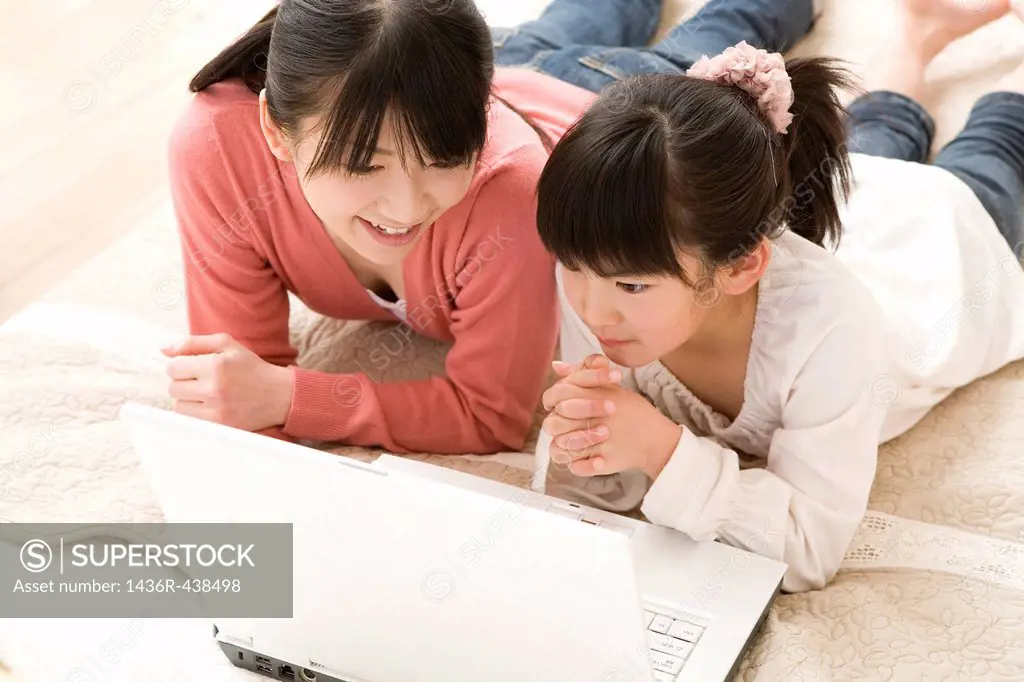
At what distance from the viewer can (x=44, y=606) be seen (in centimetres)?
114

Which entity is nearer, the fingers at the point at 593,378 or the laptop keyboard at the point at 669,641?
the laptop keyboard at the point at 669,641

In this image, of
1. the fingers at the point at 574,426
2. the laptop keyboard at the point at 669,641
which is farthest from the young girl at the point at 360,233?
the laptop keyboard at the point at 669,641

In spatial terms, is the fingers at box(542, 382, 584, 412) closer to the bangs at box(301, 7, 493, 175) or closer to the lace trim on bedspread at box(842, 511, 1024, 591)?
the bangs at box(301, 7, 493, 175)

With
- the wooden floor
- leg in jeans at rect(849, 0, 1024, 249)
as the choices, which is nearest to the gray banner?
the wooden floor

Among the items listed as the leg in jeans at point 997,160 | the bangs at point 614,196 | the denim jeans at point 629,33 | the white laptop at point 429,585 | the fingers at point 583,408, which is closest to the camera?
the white laptop at point 429,585

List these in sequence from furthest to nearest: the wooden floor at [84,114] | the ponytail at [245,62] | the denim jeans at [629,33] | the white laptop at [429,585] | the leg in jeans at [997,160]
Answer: the wooden floor at [84,114] → the denim jeans at [629,33] → the leg in jeans at [997,160] → the ponytail at [245,62] → the white laptop at [429,585]

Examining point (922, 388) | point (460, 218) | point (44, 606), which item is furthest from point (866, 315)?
point (44, 606)

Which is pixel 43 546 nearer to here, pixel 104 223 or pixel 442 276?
pixel 442 276

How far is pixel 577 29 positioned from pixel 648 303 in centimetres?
79

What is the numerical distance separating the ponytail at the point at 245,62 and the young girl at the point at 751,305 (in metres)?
0.35

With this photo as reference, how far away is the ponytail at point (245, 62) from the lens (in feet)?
3.84

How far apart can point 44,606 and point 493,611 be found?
503 millimetres

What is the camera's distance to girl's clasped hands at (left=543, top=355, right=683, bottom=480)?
1060 mm

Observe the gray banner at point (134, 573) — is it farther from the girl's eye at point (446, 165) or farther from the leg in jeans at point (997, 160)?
the leg in jeans at point (997, 160)
